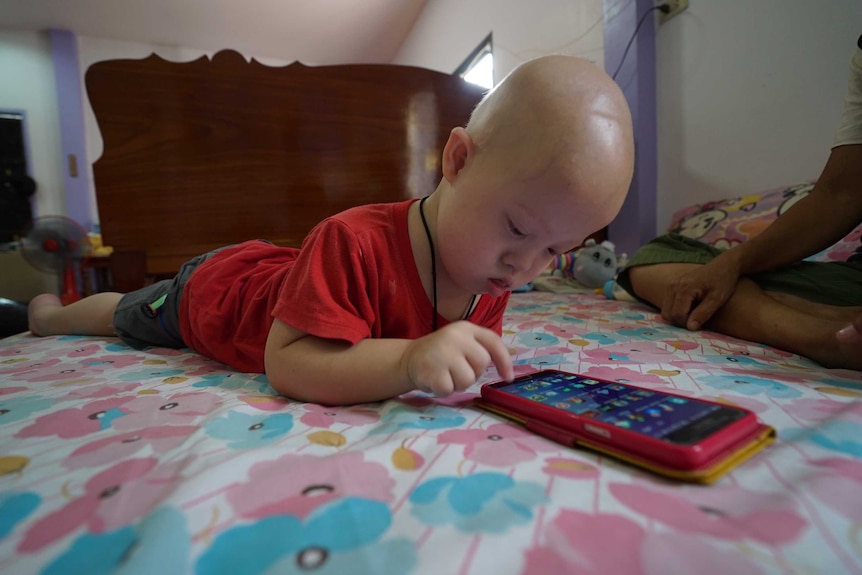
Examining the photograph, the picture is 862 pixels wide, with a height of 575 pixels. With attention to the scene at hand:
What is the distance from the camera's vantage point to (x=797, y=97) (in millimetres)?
1222

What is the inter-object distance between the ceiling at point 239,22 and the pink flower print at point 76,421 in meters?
3.37

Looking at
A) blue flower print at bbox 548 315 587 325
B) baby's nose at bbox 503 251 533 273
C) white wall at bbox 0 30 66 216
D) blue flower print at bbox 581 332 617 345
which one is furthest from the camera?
white wall at bbox 0 30 66 216

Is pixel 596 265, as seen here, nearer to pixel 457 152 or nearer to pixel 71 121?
pixel 457 152

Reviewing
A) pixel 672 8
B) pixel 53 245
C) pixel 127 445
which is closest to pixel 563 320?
pixel 127 445

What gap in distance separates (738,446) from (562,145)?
310mm

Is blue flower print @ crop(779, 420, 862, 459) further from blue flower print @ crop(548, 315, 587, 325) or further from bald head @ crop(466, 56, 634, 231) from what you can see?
blue flower print @ crop(548, 315, 587, 325)

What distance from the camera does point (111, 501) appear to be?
0.28m

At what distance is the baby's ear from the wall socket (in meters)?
1.50

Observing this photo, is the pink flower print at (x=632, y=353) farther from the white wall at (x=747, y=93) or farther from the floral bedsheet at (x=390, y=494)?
the white wall at (x=747, y=93)

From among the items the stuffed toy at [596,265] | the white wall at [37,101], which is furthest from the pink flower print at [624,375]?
the white wall at [37,101]

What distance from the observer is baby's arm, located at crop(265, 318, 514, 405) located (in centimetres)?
41

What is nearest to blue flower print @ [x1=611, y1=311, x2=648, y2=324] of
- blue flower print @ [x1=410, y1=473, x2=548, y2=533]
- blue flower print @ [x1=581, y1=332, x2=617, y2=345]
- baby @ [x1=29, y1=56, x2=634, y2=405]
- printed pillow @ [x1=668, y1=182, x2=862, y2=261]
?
blue flower print @ [x1=581, y1=332, x2=617, y2=345]

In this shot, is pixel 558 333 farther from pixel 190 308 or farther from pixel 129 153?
pixel 129 153

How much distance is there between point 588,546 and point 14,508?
0.35 m
